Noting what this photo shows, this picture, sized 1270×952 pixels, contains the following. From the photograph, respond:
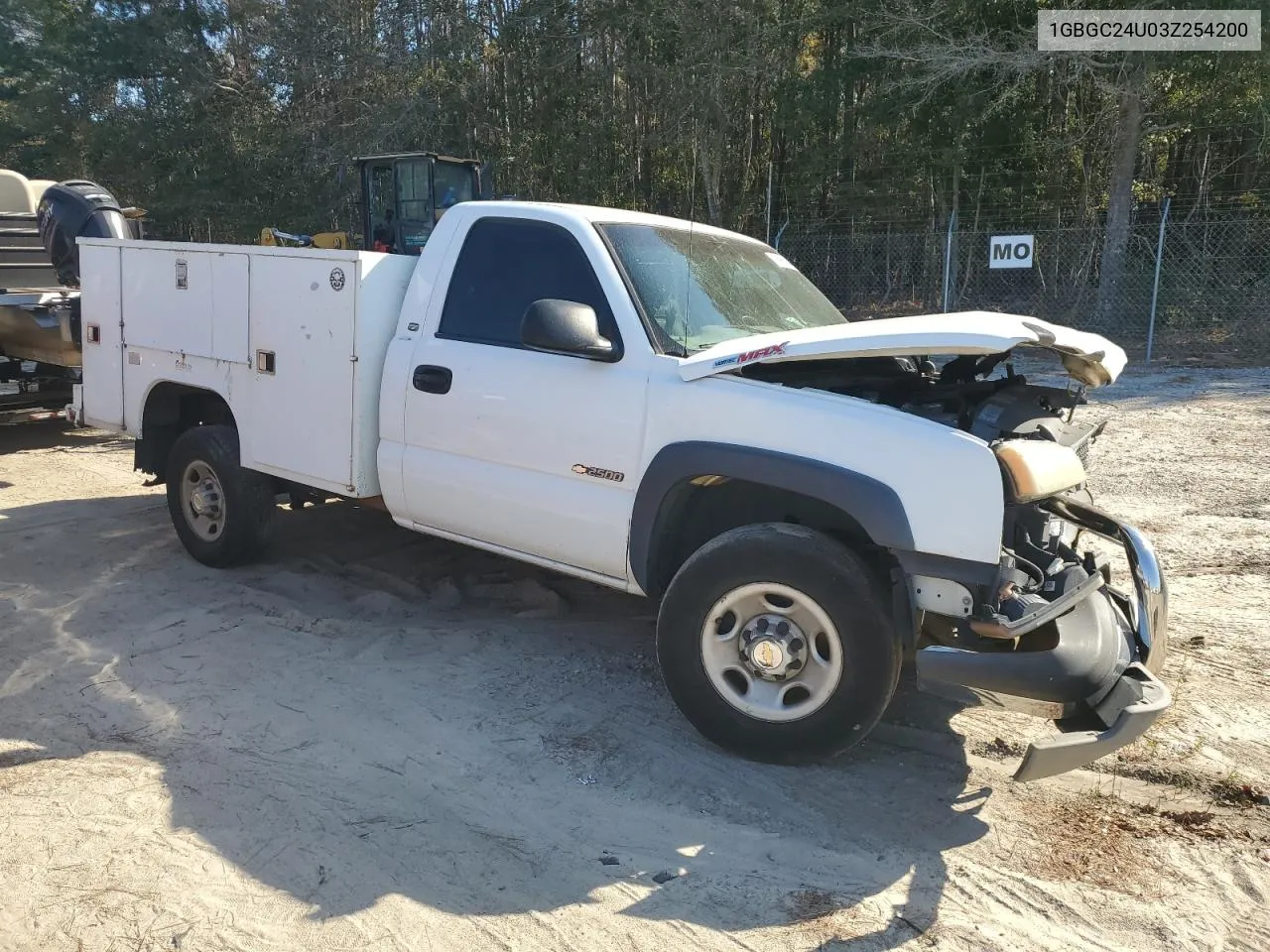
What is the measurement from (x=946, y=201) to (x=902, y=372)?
16016 mm

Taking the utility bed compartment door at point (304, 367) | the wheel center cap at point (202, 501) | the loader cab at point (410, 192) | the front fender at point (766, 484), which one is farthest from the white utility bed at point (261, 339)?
the loader cab at point (410, 192)

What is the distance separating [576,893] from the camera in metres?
2.97

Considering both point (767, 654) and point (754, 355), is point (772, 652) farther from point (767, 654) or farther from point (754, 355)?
point (754, 355)

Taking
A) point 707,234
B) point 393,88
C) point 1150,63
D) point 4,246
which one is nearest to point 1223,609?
point 707,234

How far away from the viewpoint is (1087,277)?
54.4ft

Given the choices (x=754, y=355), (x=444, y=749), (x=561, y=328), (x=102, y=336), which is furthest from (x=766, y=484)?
(x=102, y=336)

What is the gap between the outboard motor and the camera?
901 cm

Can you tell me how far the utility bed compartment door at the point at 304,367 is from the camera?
4855 millimetres

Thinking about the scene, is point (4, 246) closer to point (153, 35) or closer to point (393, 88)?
point (393, 88)

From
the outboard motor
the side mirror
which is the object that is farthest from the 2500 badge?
the outboard motor

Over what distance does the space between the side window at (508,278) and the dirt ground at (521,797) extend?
5.03 ft

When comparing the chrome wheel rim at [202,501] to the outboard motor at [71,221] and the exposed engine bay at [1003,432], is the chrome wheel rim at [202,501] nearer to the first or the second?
the exposed engine bay at [1003,432]

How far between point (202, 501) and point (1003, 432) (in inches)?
177

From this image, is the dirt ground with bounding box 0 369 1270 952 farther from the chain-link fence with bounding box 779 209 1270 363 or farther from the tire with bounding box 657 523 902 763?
the chain-link fence with bounding box 779 209 1270 363
